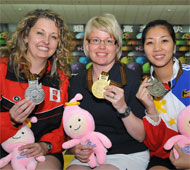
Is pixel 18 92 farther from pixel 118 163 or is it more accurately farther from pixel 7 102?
pixel 118 163

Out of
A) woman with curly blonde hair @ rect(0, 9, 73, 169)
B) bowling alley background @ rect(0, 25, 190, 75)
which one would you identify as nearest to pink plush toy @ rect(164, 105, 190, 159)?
woman with curly blonde hair @ rect(0, 9, 73, 169)

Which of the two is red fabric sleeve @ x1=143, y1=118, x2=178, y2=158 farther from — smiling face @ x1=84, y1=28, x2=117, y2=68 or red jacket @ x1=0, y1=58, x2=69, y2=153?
red jacket @ x1=0, y1=58, x2=69, y2=153

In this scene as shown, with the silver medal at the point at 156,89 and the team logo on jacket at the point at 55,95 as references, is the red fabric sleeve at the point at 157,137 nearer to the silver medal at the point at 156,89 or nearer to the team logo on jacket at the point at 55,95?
the silver medal at the point at 156,89

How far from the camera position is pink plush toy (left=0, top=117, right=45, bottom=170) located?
5.03 ft

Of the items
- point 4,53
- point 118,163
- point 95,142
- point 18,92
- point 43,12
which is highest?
point 43,12

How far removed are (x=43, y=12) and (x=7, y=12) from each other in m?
Answer: 7.55

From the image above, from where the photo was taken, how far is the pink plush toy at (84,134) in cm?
156

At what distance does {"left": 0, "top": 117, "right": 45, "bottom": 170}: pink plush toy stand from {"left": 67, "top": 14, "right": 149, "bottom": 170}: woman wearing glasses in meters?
0.30

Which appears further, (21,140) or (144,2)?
(144,2)

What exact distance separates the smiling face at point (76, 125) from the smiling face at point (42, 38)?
2.15ft

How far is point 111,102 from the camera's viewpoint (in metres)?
1.61

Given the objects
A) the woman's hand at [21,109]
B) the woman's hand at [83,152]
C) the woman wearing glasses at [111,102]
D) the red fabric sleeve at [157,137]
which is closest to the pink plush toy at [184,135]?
the red fabric sleeve at [157,137]

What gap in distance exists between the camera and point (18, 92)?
175cm

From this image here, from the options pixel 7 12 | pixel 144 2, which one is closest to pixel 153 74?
pixel 144 2
